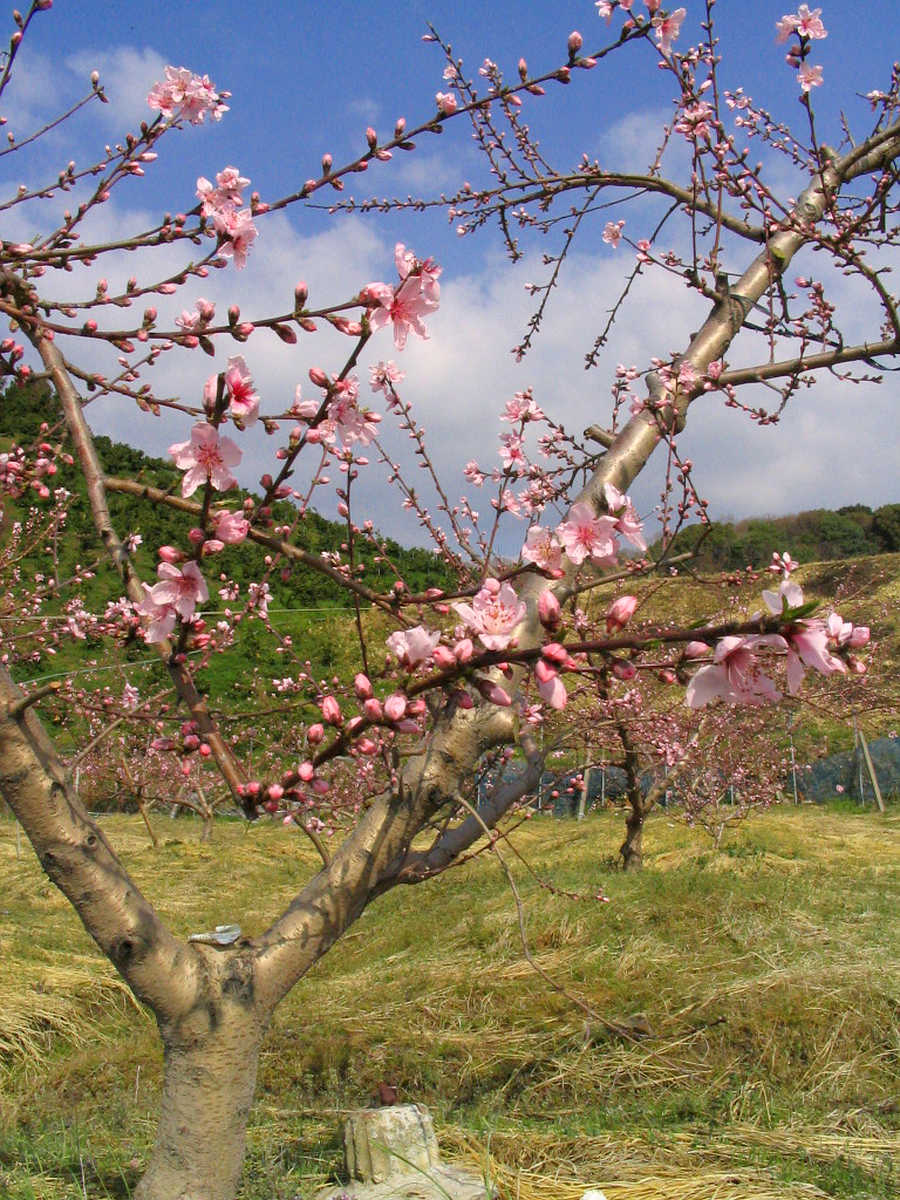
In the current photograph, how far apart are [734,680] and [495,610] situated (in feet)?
0.92

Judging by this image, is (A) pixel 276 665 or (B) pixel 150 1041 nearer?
(B) pixel 150 1041

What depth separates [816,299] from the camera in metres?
3.10

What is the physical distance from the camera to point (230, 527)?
114cm

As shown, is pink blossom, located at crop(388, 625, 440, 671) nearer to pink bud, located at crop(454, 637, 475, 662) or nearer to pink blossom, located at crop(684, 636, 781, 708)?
pink bud, located at crop(454, 637, 475, 662)

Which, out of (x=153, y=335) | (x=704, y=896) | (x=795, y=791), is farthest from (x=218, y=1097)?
(x=795, y=791)

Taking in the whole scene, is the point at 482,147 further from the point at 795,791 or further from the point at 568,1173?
the point at 795,791

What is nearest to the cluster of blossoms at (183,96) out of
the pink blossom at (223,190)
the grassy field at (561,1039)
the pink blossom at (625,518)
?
the pink blossom at (223,190)

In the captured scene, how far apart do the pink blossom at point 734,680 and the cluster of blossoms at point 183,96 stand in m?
1.80

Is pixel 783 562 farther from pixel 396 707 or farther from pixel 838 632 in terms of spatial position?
pixel 396 707

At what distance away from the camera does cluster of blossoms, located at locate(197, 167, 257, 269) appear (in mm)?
1415

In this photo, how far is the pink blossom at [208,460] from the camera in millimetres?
1113

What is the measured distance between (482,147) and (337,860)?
268 cm

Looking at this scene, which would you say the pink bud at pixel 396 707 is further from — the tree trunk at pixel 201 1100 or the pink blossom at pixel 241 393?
the tree trunk at pixel 201 1100

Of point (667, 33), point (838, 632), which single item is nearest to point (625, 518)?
point (838, 632)
